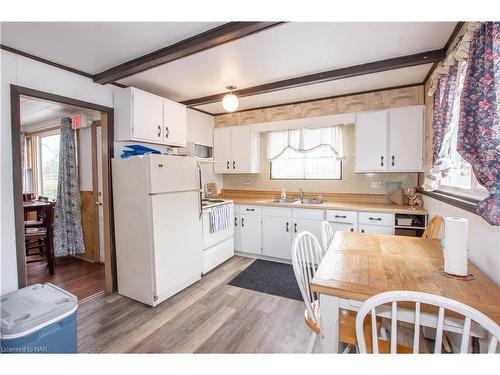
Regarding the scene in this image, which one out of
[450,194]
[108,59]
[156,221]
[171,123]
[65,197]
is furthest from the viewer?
[65,197]

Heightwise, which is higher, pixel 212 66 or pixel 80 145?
pixel 212 66

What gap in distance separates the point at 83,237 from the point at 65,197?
2.24 ft

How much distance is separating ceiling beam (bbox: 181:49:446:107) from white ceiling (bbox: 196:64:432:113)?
12.5 inches

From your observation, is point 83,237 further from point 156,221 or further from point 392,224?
point 392,224

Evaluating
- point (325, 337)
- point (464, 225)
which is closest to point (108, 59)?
point (325, 337)

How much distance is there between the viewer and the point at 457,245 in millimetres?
1209

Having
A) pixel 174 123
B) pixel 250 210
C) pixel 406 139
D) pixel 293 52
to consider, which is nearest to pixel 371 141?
pixel 406 139

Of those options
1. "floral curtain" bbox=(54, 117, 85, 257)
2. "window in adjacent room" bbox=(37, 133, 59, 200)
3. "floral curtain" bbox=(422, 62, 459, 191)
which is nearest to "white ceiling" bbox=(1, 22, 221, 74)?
"floral curtain" bbox=(422, 62, 459, 191)

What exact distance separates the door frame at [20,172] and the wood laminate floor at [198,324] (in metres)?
0.46

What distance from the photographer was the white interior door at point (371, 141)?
303cm

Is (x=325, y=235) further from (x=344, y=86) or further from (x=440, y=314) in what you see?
(x=344, y=86)

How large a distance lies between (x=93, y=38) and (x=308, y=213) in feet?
9.44

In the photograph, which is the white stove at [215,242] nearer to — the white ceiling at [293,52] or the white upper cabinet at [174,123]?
the white upper cabinet at [174,123]

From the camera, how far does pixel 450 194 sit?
6.07 ft
